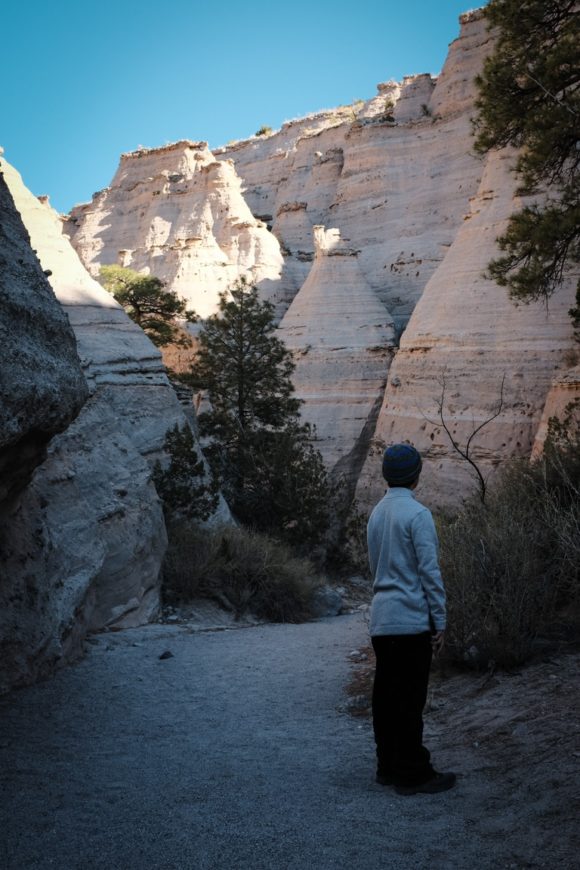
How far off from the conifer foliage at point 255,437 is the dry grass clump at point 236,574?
2.29 metres

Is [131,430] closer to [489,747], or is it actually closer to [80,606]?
[80,606]

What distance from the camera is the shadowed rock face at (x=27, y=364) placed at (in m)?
2.99

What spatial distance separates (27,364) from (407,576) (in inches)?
75.9

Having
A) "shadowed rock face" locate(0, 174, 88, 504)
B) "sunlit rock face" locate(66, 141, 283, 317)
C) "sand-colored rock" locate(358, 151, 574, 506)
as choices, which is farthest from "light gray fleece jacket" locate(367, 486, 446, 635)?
"sunlit rock face" locate(66, 141, 283, 317)

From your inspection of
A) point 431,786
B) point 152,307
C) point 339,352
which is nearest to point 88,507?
point 431,786

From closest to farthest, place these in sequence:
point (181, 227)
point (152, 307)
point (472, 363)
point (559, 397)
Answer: point (559, 397) < point (472, 363) < point (152, 307) < point (181, 227)

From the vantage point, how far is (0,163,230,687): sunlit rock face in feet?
14.3

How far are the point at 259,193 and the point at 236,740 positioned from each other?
42.5m

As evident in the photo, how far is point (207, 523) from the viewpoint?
10.5 metres

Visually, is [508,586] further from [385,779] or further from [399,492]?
[385,779]

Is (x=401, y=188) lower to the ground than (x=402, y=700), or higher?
higher

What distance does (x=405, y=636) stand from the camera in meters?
3.13

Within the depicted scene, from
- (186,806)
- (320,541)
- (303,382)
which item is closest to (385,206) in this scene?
(303,382)

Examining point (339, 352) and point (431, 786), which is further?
point (339, 352)
